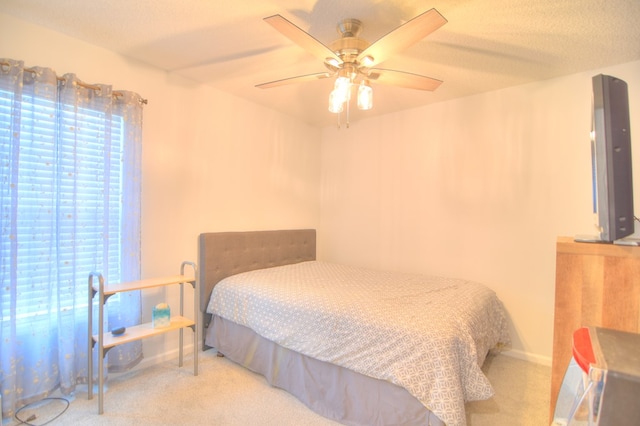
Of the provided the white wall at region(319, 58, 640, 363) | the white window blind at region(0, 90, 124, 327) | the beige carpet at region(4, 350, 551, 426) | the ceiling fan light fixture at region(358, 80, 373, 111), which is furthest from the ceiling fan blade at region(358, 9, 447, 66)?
the beige carpet at region(4, 350, 551, 426)

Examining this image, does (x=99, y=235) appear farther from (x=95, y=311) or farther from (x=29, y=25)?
(x=29, y=25)

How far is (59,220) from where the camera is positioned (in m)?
2.08

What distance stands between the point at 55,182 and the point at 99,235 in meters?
0.45

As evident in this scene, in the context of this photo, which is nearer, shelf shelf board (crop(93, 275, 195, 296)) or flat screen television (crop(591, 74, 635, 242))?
flat screen television (crop(591, 74, 635, 242))

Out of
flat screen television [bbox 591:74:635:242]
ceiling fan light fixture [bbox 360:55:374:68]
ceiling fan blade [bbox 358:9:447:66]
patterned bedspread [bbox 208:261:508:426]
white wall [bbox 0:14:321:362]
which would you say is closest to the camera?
flat screen television [bbox 591:74:635:242]

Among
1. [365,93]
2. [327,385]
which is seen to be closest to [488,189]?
[365,93]

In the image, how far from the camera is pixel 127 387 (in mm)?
2287

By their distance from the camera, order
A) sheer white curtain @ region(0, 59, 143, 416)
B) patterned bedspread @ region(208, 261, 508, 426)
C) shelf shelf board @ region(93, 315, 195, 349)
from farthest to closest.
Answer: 1. shelf shelf board @ region(93, 315, 195, 349)
2. sheer white curtain @ region(0, 59, 143, 416)
3. patterned bedspread @ region(208, 261, 508, 426)

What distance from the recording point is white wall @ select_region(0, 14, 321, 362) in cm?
225

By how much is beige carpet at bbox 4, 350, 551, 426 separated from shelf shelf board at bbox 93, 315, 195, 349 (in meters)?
0.42

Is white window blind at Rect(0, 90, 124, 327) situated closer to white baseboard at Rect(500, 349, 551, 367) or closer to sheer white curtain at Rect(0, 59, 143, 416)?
sheer white curtain at Rect(0, 59, 143, 416)

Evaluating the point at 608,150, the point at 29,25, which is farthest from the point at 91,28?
the point at 608,150

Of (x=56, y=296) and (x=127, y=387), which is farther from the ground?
(x=56, y=296)

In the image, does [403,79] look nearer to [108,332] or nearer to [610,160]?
[610,160]
